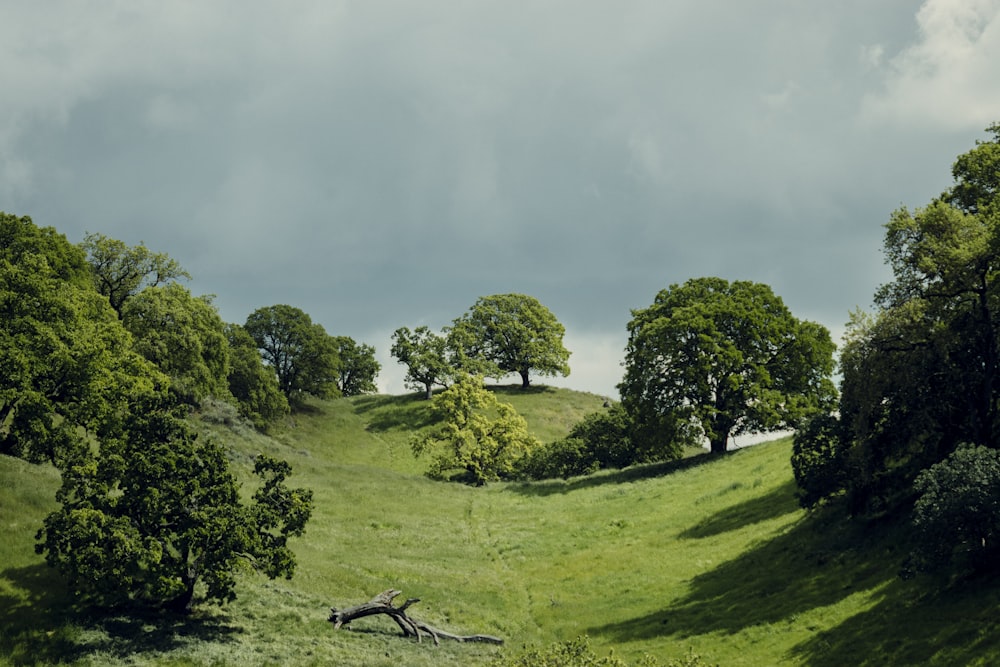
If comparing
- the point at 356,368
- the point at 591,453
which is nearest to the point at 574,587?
the point at 591,453

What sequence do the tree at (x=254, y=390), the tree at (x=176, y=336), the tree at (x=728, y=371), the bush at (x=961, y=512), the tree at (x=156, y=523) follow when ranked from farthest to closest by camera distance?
the tree at (x=254, y=390) < the tree at (x=176, y=336) < the tree at (x=728, y=371) < the tree at (x=156, y=523) < the bush at (x=961, y=512)

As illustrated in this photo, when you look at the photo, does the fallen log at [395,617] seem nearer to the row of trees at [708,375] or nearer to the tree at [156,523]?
the tree at [156,523]

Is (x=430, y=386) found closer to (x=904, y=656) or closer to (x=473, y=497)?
(x=473, y=497)


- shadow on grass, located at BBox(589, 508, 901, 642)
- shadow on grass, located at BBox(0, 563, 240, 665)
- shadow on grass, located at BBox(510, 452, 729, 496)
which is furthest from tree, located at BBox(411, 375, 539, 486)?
shadow on grass, located at BBox(0, 563, 240, 665)

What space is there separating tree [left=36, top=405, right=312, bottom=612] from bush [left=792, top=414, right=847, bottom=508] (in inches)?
941

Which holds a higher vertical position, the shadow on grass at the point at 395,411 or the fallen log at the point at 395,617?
the shadow on grass at the point at 395,411

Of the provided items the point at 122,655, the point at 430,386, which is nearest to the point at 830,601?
the point at 122,655

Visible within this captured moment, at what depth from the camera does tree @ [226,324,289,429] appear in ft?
290

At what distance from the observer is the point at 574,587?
3744 centimetres

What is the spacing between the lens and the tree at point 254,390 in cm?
8844

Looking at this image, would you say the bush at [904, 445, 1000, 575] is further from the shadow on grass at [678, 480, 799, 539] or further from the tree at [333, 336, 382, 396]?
the tree at [333, 336, 382, 396]

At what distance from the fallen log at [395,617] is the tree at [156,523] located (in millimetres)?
3753

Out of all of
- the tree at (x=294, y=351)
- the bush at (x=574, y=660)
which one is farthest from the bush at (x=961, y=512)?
the tree at (x=294, y=351)

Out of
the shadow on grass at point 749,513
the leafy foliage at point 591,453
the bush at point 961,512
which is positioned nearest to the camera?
the bush at point 961,512
